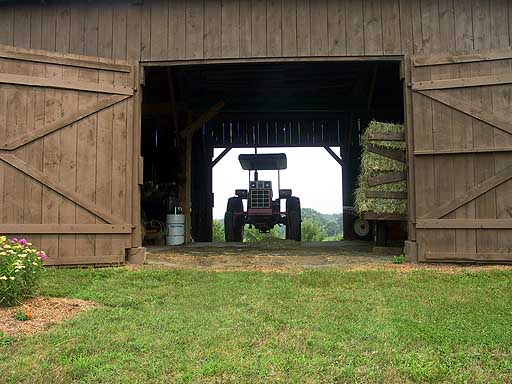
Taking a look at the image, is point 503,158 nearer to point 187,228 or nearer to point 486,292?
point 486,292

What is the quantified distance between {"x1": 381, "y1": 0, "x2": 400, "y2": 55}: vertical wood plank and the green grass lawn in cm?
360

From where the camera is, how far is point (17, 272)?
3859 mm

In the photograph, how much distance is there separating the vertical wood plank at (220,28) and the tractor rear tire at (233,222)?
6.23m

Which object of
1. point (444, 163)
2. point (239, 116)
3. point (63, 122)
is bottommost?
point (444, 163)

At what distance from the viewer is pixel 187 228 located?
11.2 m

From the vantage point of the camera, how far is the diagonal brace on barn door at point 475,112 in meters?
6.20

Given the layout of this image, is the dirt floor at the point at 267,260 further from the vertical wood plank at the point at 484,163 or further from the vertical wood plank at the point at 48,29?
the vertical wood plank at the point at 48,29

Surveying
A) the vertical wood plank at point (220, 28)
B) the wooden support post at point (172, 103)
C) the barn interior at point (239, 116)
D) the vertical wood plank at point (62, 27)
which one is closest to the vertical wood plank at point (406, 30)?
the vertical wood plank at point (220, 28)

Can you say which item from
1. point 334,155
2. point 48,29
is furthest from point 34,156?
point 334,155

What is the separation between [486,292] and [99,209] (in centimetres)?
489

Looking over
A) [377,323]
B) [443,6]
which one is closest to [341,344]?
[377,323]

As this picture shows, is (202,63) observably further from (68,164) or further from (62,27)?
(68,164)

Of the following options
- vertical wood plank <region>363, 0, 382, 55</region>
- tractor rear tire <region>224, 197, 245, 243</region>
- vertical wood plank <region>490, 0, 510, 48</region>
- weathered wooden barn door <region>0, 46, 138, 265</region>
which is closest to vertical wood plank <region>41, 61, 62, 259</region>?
weathered wooden barn door <region>0, 46, 138, 265</region>

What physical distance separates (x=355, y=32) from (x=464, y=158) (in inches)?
96.5
